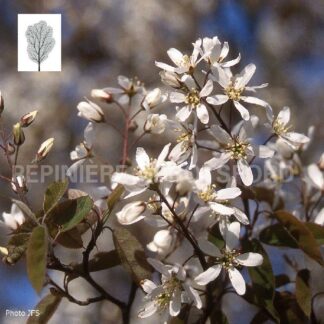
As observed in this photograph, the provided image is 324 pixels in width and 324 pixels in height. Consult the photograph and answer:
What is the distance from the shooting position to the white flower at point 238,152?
641mm

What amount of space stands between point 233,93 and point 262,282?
0.21 meters

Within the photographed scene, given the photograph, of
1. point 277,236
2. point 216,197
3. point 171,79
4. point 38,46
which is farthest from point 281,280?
point 38,46

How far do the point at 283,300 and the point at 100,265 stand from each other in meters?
0.22

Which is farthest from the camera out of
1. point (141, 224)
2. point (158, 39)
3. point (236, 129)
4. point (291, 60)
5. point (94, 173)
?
point (158, 39)

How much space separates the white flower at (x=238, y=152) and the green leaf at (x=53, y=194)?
0.50 feet

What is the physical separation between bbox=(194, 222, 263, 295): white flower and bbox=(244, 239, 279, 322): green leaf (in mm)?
35

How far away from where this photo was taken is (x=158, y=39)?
7.09 feet

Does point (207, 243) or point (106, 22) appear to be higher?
point (106, 22)

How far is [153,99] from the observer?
2.41 feet

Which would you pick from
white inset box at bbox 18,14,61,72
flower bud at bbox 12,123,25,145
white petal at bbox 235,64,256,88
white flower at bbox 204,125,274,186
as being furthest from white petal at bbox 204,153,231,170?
white inset box at bbox 18,14,61,72

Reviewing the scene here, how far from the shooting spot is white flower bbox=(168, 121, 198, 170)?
2.12 feet

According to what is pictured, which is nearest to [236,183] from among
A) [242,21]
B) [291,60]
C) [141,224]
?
[141,224]

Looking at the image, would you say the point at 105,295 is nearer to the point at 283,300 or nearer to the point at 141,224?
the point at 283,300

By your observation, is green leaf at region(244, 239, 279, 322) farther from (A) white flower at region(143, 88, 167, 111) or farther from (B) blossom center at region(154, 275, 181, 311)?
(A) white flower at region(143, 88, 167, 111)
